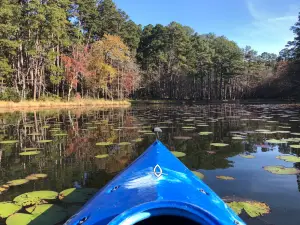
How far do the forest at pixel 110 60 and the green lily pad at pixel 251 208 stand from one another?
1980 centimetres

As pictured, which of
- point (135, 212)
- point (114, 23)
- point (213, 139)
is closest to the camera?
point (135, 212)

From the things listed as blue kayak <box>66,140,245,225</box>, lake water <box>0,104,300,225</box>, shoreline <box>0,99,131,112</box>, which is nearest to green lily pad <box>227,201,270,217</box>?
lake water <box>0,104,300,225</box>

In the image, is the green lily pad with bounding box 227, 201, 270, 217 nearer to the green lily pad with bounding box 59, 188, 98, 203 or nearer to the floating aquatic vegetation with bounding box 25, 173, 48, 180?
the green lily pad with bounding box 59, 188, 98, 203

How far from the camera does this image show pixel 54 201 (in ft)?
9.34

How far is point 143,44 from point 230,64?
46.1ft

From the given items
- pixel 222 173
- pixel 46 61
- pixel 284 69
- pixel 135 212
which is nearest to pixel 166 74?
pixel 284 69

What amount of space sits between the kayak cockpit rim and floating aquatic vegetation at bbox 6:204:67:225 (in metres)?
1.39

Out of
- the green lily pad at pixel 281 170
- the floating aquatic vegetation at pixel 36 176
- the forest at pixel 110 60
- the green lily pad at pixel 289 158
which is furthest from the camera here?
the forest at pixel 110 60

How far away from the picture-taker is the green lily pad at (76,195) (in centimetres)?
287

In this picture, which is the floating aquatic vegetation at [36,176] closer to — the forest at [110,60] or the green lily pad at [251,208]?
the green lily pad at [251,208]

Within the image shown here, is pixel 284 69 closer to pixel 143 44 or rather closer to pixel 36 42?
pixel 143 44

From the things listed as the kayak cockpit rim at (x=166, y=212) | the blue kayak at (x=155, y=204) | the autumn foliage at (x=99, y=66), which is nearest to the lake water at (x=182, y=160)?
the blue kayak at (x=155, y=204)

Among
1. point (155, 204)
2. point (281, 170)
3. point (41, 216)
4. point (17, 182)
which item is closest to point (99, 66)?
point (17, 182)

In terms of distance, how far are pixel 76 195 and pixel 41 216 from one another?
1.87 ft
